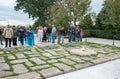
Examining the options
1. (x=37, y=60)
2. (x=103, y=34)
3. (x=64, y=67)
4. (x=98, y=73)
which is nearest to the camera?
(x=98, y=73)

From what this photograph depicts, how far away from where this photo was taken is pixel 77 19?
956 inches

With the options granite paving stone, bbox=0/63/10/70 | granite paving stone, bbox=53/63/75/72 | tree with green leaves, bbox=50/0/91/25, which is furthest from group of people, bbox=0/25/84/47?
tree with green leaves, bbox=50/0/91/25

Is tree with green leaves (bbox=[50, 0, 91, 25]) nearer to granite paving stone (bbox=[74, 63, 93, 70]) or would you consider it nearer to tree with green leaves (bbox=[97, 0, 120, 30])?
tree with green leaves (bbox=[97, 0, 120, 30])

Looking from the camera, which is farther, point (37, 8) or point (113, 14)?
point (37, 8)

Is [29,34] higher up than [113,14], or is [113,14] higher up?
[113,14]

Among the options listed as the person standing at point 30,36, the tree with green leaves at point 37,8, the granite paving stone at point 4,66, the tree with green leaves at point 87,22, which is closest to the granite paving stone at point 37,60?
the granite paving stone at point 4,66

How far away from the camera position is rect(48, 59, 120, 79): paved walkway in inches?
245

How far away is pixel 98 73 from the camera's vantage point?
6660 mm

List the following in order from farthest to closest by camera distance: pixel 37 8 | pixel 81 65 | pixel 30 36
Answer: pixel 37 8
pixel 30 36
pixel 81 65

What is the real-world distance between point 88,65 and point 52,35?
7.22 metres

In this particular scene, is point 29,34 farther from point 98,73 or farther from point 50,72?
point 98,73

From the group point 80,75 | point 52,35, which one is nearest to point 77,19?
point 52,35

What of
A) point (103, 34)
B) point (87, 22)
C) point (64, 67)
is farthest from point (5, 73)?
point (87, 22)

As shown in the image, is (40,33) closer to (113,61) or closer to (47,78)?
(113,61)
